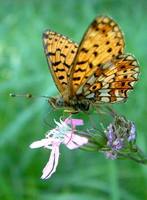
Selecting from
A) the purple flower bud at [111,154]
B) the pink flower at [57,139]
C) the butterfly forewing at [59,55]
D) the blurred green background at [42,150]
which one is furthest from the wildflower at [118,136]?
the blurred green background at [42,150]

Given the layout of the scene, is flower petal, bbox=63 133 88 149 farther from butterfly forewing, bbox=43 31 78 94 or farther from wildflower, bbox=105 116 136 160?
butterfly forewing, bbox=43 31 78 94

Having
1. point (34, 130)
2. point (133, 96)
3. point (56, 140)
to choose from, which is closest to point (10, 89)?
point (34, 130)

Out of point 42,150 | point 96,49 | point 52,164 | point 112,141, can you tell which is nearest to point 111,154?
point 112,141

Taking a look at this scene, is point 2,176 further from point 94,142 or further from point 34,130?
point 94,142

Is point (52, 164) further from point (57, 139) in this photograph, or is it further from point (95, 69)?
point (95, 69)

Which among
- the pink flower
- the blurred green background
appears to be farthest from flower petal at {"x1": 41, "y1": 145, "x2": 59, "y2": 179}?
the blurred green background

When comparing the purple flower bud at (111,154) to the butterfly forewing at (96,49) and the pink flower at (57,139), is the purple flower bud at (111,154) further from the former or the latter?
the butterfly forewing at (96,49)
